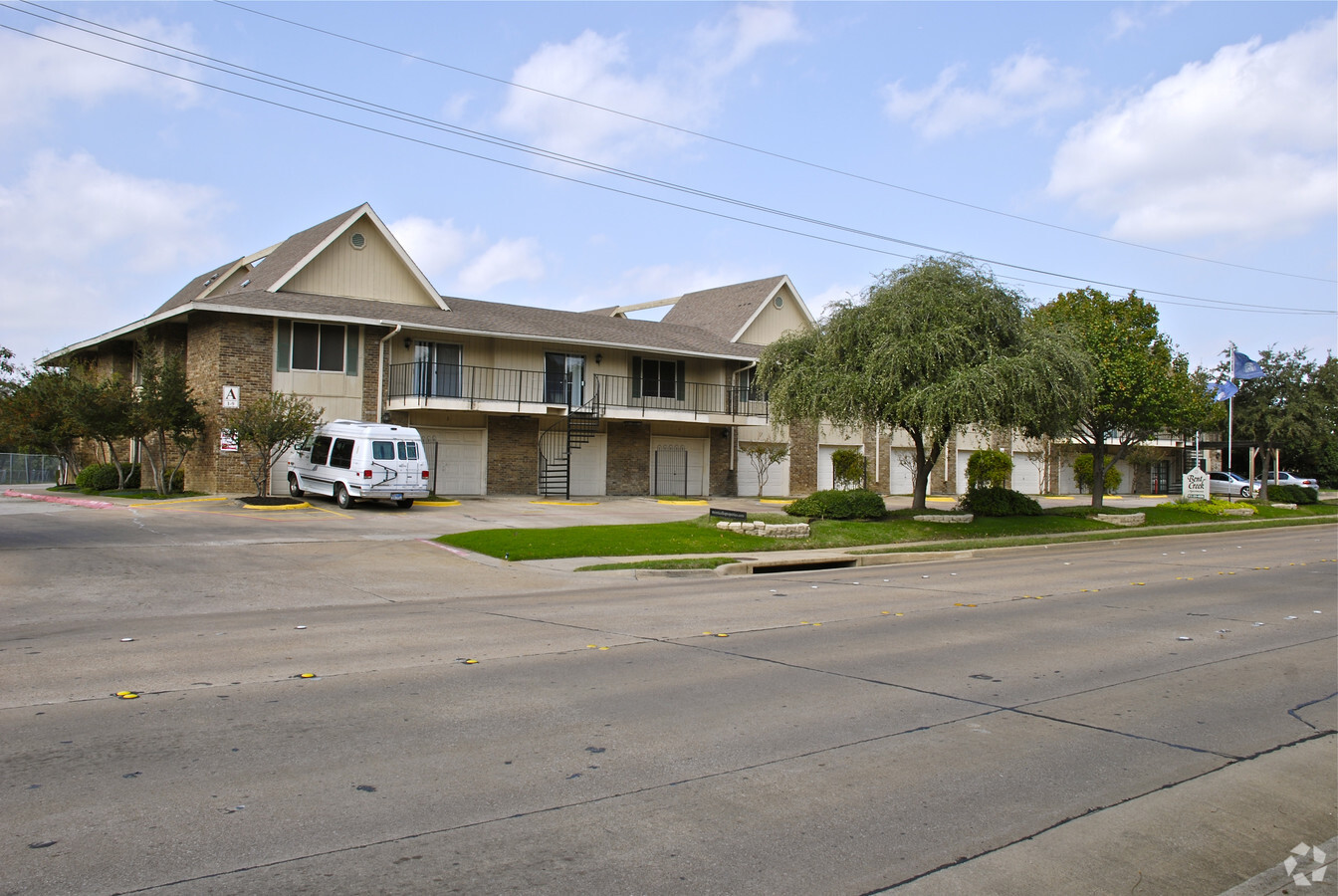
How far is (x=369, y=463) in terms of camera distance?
86.7ft

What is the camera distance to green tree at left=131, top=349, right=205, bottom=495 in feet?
89.7

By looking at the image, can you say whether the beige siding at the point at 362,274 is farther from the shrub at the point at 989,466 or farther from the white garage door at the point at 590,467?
the shrub at the point at 989,466

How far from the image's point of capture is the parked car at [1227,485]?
52725mm

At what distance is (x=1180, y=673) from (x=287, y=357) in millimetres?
26583

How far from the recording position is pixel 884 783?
577 cm

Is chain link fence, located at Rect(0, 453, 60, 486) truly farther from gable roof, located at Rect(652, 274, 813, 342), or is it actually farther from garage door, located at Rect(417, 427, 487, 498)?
gable roof, located at Rect(652, 274, 813, 342)

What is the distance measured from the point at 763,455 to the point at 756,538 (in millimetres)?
15940

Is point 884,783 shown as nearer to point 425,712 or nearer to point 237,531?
point 425,712

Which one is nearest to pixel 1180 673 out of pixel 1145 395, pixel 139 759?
pixel 139 759

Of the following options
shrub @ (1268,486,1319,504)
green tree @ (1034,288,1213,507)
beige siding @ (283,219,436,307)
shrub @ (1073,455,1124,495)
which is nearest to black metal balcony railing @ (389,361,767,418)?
beige siding @ (283,219,436,307)

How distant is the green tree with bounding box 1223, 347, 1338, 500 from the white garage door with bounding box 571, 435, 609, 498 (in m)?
33.9

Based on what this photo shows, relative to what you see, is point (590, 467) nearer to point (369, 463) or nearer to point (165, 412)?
point (369, 463)

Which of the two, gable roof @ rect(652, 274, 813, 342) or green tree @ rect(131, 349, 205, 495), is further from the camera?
gable roof @ rect(652, 274, 813, 342)

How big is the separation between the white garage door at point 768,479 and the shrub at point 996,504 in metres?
10.5
